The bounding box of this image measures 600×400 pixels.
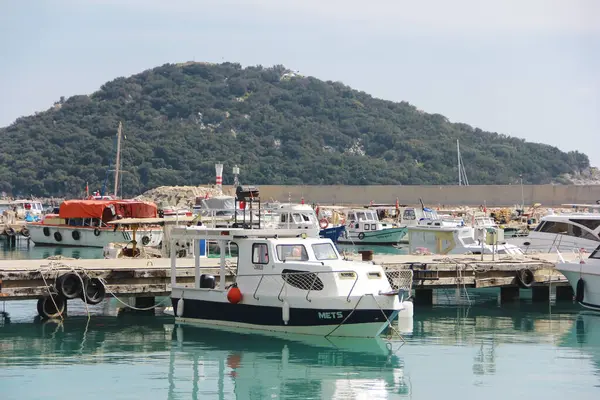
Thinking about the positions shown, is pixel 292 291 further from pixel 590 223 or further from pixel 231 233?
pixel 590 223

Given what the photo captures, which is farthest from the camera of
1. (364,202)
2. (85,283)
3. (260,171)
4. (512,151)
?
(512,151)

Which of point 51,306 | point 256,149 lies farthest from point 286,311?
point 256,149

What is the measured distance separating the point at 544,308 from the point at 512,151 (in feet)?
483

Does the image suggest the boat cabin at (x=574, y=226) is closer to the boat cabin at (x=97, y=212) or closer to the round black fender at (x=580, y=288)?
the round black fender at (x=580, y=288)

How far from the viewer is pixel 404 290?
25922 mm

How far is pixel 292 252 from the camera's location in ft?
85.8

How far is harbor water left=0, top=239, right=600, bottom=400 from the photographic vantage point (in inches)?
853

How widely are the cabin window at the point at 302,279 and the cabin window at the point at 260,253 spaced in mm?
723

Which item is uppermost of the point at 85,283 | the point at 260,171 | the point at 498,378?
the point at 260,171

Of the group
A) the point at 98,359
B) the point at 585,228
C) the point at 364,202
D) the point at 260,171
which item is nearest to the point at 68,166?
the point at 260,171

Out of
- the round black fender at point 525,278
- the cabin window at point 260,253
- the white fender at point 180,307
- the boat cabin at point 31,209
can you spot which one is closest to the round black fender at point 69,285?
the white fender at point 180,307

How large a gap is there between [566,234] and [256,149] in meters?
133

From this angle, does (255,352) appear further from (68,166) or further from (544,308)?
(68,166)

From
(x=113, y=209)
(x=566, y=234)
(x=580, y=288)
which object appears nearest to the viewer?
(x=580, y=288)
